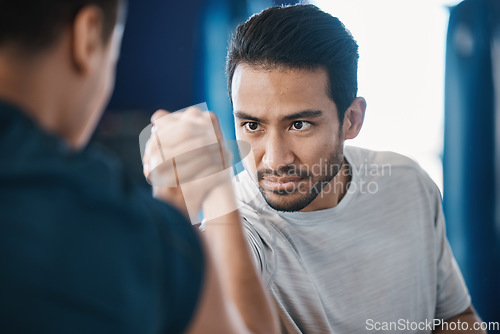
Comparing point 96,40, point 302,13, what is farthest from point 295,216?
point 96,40

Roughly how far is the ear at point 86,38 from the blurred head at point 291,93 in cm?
47

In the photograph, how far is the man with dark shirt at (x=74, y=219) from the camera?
0.75 feet

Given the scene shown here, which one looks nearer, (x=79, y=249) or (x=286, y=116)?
(x=79, y=249)

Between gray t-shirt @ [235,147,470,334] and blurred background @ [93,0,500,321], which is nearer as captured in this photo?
gray t-shirt @ [235,147,470,334]

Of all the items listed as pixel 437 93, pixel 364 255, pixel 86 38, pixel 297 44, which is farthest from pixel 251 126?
pixel 437 93

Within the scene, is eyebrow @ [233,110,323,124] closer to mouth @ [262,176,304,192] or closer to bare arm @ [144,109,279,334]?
mouth @ [262,176,304,192]

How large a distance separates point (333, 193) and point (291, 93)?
22 cm

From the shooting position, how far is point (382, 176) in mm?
896

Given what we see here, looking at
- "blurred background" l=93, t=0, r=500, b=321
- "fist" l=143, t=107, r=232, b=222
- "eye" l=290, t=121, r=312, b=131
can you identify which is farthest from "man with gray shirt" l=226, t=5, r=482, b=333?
"blurred background" l=93, t=0, r=500, b=321

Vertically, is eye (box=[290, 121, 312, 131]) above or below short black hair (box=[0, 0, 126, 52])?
below

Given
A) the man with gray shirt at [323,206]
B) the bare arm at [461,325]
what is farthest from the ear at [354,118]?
the bare arm at [461,325]

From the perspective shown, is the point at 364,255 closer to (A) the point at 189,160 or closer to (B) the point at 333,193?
(B) the point at 333,193

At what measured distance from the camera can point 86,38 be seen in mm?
282

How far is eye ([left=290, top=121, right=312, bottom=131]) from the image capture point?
0.77 metres
